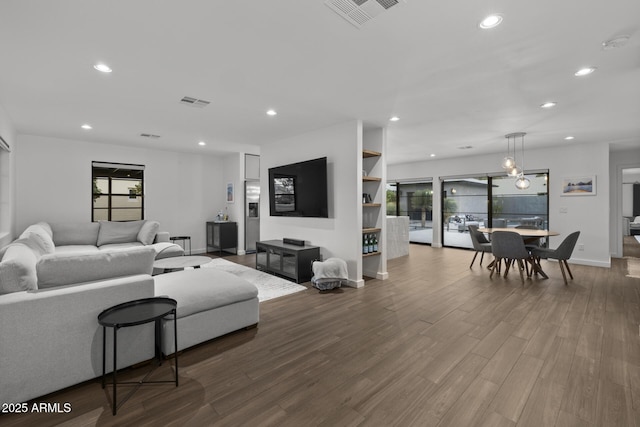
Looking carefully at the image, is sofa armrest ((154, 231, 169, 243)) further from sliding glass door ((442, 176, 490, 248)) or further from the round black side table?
sliding glass door ((442, 176, 490, 248))

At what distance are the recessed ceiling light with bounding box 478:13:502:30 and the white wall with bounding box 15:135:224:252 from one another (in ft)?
22.7

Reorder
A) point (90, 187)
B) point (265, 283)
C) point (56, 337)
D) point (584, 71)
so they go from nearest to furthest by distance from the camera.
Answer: point (56, 337)
point (584, 71)
point (265, 283)
point (90, 187)

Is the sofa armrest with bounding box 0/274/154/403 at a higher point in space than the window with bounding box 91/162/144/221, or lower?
lower

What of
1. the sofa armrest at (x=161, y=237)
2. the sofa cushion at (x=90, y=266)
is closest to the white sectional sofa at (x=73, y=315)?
the sofa cushion at (x=90, y=266)

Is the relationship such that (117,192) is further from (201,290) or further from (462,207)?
(462,207)

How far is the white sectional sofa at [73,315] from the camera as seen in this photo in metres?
1.83

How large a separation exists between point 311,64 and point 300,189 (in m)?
2.70

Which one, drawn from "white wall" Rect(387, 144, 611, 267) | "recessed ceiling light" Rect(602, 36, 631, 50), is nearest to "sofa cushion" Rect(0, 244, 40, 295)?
"recessed ceiling light" Rect(602, 36, 631, 50)

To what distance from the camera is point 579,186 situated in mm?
6254

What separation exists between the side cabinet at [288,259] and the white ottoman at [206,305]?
1.70m

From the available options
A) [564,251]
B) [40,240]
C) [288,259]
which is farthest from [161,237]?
[564,251]

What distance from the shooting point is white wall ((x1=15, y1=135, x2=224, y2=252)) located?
5.53m

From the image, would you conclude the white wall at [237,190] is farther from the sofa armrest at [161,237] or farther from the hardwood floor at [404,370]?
the hardwood floor at [404,370]

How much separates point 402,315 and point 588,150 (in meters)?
6.01
